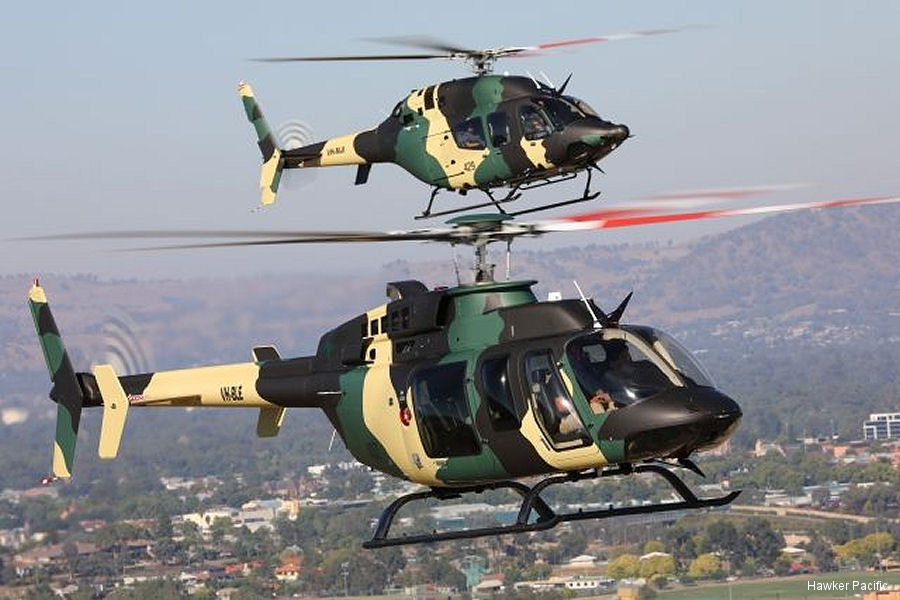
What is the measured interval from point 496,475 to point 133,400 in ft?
16.9

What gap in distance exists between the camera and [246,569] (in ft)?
258

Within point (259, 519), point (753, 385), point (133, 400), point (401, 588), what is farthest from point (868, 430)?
point (133, 400)

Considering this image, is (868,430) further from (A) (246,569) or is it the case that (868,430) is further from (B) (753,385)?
(A) (246,569)

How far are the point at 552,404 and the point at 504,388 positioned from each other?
0.51 metres

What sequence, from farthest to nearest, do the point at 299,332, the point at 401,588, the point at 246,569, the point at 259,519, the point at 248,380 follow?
the point at 259,519, the point at 246,569, the point at 401,588, the point at 299,332, the point at 248,380

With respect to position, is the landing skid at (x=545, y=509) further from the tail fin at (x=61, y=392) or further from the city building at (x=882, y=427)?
A: the city building at (x=882, y=427)

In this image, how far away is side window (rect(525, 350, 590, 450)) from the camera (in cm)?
1752

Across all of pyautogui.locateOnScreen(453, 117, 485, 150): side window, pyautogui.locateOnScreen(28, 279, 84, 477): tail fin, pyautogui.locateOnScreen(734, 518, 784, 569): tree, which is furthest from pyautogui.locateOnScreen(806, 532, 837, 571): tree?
pyautogui.locateOnScreen(28, 279, 84, 477): tail fin

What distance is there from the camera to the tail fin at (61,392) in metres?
22.3

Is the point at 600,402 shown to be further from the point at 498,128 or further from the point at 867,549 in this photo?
the point at 867,549

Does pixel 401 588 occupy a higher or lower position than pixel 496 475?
lower

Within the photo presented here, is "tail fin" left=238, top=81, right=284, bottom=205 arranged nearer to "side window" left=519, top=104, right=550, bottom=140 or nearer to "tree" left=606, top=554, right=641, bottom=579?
"side window" left=519, top=104, right=550, bottom=140

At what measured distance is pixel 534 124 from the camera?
25594 millimetres

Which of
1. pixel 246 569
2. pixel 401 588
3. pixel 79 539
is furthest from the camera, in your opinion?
pixel 246 569
